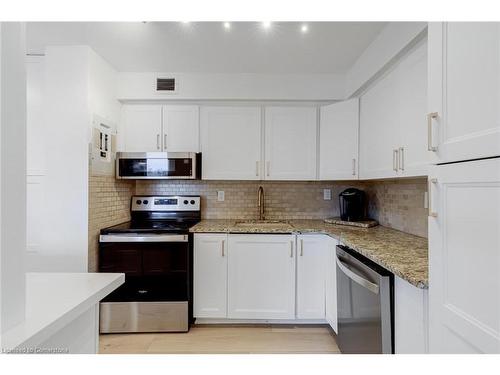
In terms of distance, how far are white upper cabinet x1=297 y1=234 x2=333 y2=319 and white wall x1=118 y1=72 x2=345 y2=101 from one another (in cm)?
139

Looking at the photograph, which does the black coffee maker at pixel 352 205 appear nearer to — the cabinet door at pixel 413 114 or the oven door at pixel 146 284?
the cabinet door at pixel 413 114

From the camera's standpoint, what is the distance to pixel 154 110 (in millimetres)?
3014

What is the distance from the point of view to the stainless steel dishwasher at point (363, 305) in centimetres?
144

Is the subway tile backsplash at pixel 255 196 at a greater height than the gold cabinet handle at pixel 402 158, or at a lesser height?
lesser

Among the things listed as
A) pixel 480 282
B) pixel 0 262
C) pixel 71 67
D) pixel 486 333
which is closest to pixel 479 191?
pixel 480 282

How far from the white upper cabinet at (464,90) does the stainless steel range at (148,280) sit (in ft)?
6.87

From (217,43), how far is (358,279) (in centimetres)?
193

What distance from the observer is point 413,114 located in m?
1.81

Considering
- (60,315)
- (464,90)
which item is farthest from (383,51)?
(60,315)

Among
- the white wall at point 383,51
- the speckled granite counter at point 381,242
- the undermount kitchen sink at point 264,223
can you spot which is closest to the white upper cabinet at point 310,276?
the speckled granite counter at point 381,242

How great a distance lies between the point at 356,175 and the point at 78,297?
2393mm

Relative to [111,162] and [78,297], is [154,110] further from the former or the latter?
[78,297]

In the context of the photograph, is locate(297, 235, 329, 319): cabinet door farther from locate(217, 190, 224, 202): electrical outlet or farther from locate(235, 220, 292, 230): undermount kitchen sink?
locate(217, 190, 224, 202): electrical outlet

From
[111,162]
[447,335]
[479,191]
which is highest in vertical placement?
[111,162]
